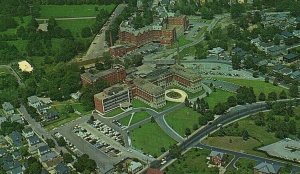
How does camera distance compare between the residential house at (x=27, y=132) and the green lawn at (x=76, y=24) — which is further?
the green lawn at (x=76, y=24)

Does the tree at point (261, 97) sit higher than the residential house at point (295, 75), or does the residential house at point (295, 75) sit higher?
the residential house at point (295, 75)

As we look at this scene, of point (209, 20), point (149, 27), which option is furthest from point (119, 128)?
point (209, 20)

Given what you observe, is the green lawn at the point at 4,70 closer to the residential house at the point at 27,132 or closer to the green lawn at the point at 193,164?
the residential house at the point at 27,132

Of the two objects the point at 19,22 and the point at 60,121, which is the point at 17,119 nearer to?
the point at 60,121

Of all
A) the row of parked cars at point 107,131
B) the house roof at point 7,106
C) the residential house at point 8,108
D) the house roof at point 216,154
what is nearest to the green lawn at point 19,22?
the house roof at point 7,106

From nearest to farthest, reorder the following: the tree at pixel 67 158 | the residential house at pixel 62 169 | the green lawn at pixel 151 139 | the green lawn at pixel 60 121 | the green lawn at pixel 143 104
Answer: the residential house at pixel 62 169 → the tree at pixel 67 158 → the green lawn at pixel 151 139 → the green lawn at pixel 60 121 → the green lawn at pixel 143 104

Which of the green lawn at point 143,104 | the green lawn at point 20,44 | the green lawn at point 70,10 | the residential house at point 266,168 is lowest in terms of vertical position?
the residential house at point 266,168
